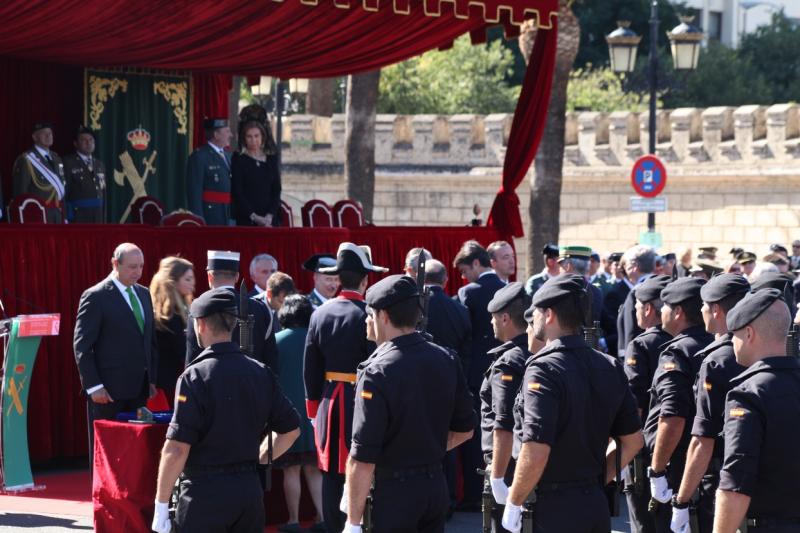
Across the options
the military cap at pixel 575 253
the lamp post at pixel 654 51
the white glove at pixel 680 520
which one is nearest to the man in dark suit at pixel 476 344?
the military cap at pixel 575 253

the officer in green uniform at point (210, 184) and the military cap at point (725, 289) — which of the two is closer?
the military cap at point (725, 289)

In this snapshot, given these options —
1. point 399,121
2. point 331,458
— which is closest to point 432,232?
point 331,458

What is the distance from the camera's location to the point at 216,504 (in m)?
6.50

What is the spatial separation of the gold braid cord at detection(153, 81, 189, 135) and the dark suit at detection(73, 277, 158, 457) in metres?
6.32

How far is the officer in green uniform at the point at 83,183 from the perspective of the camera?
1430 centimetres

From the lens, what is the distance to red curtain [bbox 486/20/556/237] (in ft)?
48.4

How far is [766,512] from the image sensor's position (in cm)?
560

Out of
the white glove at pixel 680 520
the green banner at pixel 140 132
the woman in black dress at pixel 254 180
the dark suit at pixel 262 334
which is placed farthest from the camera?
the green banner at pixel 140 132

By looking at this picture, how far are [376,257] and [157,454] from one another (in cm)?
520

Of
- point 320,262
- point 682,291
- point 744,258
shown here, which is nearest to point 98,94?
point 320,262

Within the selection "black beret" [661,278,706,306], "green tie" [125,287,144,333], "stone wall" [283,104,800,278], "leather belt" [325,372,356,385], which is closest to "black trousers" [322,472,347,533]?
"leather belt" [325,372,356,385]

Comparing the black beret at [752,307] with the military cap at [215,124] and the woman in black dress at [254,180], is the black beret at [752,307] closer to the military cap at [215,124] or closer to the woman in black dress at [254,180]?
the woman in black dress at [254,180]

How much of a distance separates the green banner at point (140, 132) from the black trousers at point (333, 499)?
313 inches

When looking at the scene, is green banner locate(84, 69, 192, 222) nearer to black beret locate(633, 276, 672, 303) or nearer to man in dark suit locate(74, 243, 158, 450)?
man in dark suit locate(74, 243, 158, 450)
